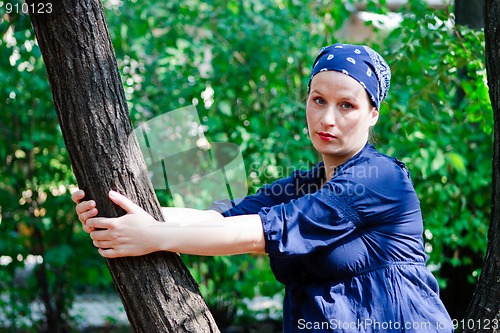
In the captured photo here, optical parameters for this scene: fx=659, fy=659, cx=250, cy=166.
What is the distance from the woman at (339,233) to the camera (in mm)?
1740

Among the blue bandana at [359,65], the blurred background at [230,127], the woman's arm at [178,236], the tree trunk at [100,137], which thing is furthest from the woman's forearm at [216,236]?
the blurred background at [230,127]

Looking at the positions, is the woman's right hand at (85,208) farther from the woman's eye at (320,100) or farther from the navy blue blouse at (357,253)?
the woman's eye at (320,100)

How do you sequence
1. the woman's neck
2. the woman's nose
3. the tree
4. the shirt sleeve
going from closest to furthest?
1. the shirt sleeve
2. the woman's nose
3. the woman's neck
4. the tree

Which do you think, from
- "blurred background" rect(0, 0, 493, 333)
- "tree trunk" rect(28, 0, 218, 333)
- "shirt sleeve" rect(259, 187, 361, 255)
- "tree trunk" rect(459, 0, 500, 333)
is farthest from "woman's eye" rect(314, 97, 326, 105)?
"blurred background" rect(0, 0, 493, 333)

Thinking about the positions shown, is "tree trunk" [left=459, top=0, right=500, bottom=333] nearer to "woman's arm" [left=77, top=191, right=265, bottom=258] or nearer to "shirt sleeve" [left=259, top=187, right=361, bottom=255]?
"shirt sleeve" [left=259, top=187, right=361, bottom=255]

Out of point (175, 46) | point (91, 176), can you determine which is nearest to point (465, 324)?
point (91, 176)

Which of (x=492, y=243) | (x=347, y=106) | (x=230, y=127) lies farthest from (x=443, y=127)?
(x=347, y=106)

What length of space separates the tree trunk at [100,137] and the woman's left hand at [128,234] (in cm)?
4

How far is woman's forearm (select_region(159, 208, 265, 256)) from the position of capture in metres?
1.72

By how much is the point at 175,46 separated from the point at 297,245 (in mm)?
3091

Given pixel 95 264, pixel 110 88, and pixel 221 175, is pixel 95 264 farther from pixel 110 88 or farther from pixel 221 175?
pixel 110 88

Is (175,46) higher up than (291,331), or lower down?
higher up

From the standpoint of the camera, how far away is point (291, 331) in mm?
1914

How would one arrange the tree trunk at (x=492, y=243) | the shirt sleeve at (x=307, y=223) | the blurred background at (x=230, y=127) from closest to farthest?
the shirt sleeve at (x=307, y=223)
the tree trunk at (x=492, y=243)
the blurred background at (x=230, y=127)
